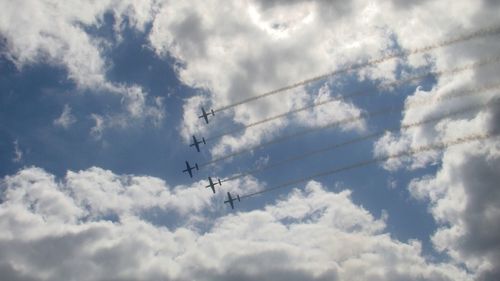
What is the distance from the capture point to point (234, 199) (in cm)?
13500

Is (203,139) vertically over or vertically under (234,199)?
over

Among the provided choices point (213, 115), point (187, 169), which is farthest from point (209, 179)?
point (213, 115)

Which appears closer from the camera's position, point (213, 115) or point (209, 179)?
point (213, 115)

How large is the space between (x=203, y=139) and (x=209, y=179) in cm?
1030

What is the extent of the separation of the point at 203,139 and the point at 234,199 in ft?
52.6

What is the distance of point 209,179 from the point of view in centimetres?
13988

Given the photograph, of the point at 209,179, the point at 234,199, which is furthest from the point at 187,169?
the point at 234,199

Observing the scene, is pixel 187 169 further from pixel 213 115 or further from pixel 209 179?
pixel 213 115

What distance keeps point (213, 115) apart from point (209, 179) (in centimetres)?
1836

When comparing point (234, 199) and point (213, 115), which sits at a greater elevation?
point (213, 115)

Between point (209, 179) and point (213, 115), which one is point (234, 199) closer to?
point (209, 179)

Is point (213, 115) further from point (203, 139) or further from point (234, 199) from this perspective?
point (234, 199)

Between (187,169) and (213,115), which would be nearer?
(213,115)

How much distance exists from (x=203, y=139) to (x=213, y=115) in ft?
30.8
